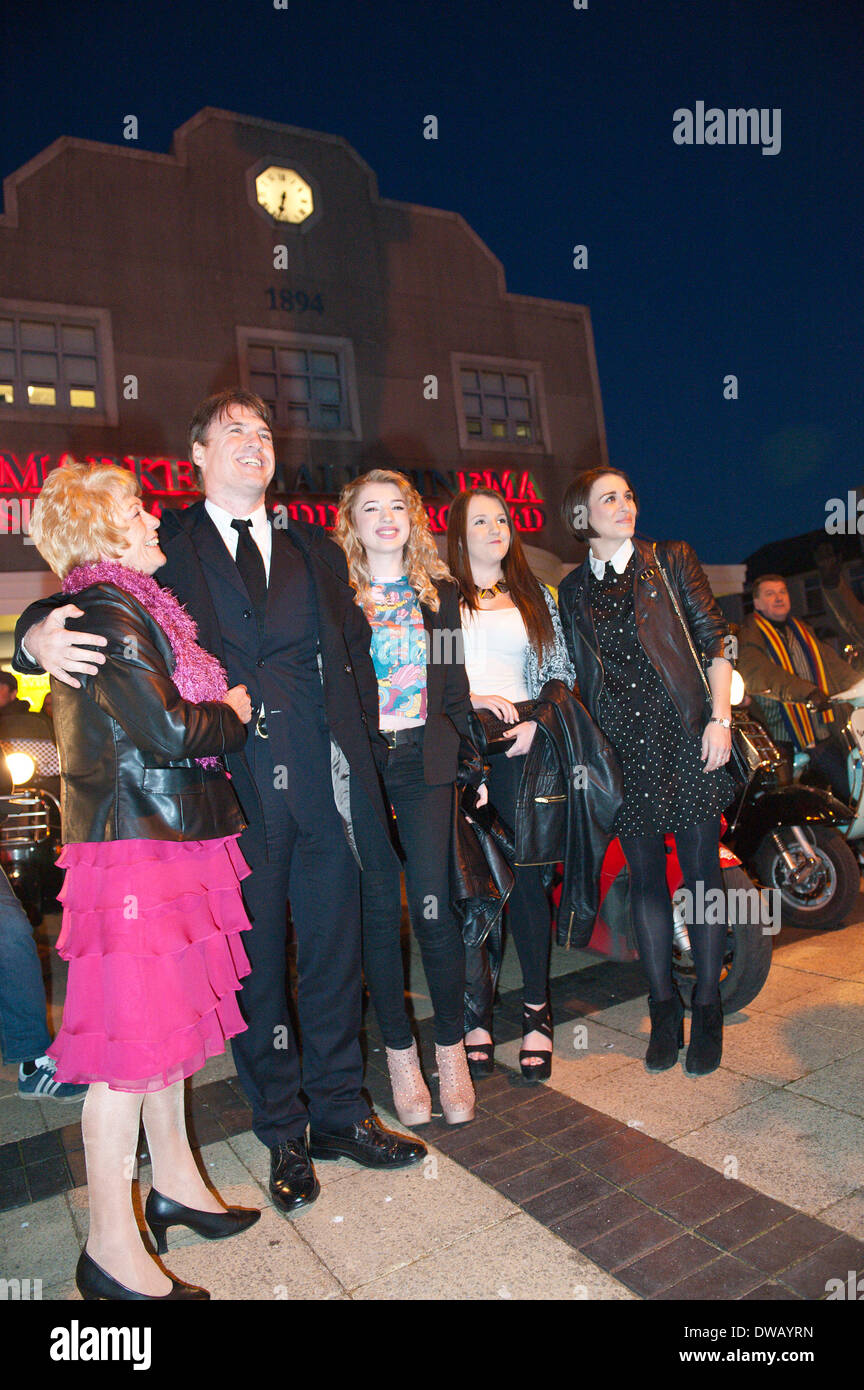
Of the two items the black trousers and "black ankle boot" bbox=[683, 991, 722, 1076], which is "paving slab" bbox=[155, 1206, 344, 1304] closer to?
the black trousers

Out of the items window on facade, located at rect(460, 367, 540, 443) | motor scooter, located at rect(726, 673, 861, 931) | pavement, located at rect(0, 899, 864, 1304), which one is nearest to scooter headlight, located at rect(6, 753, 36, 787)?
pavement, located at rect(0, 899, 864, 1304)

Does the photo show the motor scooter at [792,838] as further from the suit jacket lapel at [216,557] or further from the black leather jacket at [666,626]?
the suit jacket lapel at [216,557]

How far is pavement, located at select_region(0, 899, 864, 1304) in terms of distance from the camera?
200 cm

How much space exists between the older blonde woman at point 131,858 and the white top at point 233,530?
0.45m

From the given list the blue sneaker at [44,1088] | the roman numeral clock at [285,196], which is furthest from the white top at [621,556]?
the roman numeral clock at [285,196]

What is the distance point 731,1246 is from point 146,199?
13.9m

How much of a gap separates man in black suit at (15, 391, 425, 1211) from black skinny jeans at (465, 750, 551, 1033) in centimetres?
68

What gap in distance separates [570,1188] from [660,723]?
157 cm

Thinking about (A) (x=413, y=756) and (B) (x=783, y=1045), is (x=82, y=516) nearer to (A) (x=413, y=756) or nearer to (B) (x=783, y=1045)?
(A) (x=413, y=756)

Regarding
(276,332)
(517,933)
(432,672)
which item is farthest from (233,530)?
(276,332)

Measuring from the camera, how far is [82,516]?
211 cm
